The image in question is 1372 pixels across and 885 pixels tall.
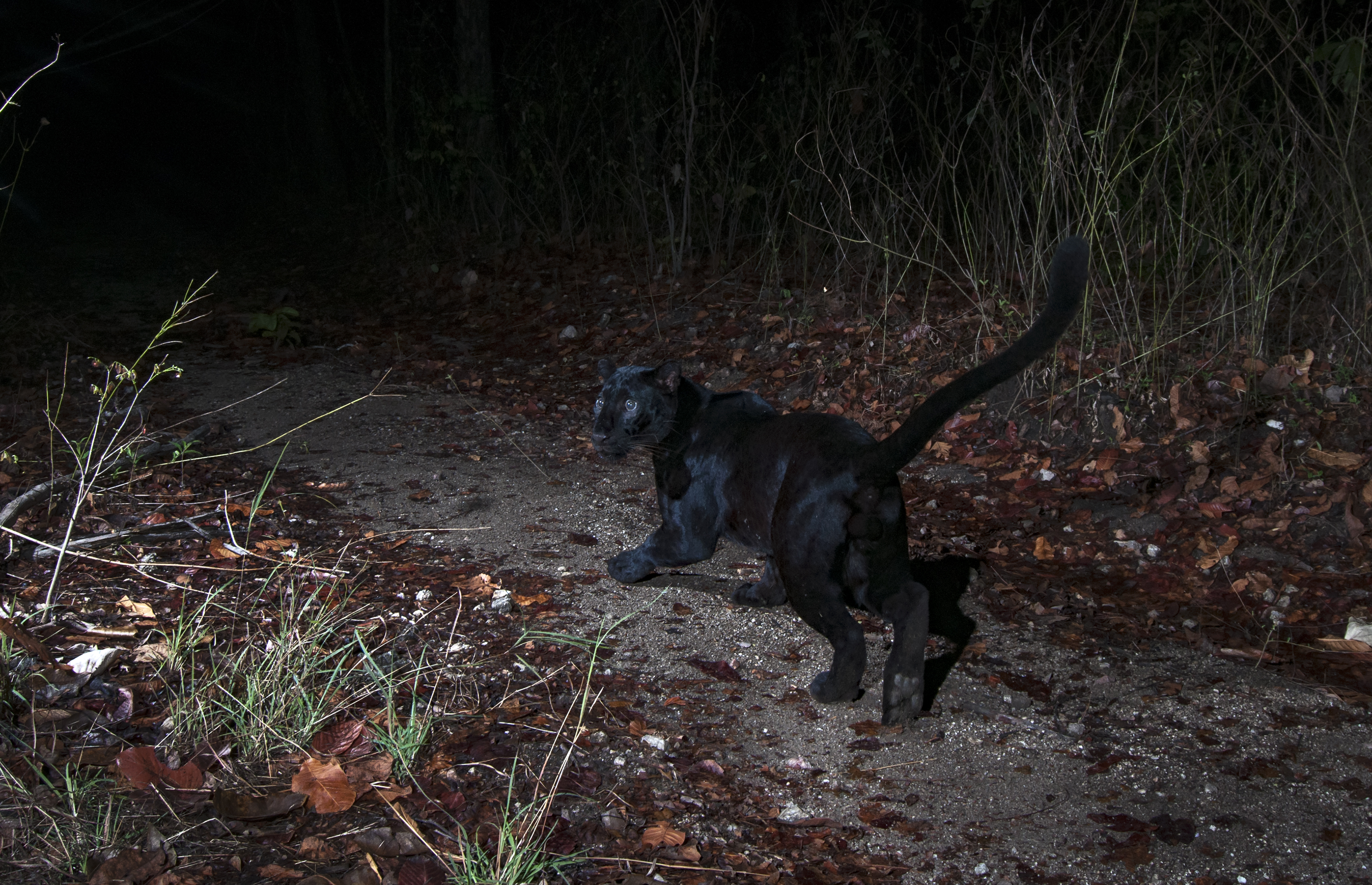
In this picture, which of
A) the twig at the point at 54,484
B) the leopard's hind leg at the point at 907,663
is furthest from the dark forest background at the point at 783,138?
the leopard's hind leg at the point at 907,663

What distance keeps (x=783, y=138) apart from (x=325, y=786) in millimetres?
6045

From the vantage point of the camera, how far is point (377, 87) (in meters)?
12.4

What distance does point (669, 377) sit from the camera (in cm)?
354

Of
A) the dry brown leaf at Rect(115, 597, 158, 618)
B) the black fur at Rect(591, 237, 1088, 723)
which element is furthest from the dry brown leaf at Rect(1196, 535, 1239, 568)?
the dry brown leaf at Rect(115, 597, 158, 618)

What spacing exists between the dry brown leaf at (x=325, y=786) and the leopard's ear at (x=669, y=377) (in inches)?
66.7

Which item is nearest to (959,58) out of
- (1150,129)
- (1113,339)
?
(1150,129)

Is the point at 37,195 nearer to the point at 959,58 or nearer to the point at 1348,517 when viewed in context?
the point at 959,58

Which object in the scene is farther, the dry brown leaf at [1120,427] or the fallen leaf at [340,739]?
the dry brown leaf at [1120,427]

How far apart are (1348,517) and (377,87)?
11717 millimetres

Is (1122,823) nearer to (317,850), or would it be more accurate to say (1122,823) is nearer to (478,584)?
(317,850)

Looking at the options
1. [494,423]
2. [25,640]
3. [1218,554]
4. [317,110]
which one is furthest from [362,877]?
[317,110]

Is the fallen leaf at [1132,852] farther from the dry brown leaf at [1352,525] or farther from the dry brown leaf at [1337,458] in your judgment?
the dry brown leaf at [1337,458]

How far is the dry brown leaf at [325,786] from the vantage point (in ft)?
7.60

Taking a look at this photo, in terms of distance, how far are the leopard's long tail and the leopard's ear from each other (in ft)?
3.11
